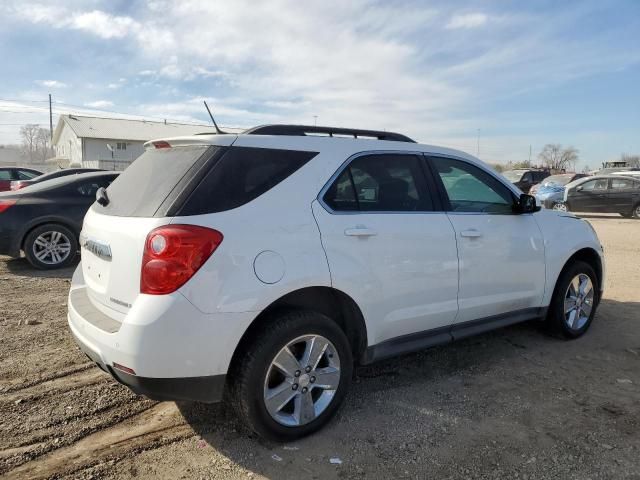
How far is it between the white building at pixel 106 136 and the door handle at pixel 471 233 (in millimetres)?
39444

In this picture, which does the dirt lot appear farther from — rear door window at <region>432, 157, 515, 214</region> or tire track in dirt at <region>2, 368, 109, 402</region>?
rear door window at <region>432, 157, 515, 214</region>

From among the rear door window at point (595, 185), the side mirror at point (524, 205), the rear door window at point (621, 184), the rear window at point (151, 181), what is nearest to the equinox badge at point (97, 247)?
the rear window at point (151, 181)

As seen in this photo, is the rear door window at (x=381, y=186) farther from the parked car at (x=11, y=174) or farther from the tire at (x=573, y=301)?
the parked car at (x=11, y=174)

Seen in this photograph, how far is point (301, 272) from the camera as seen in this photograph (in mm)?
2846

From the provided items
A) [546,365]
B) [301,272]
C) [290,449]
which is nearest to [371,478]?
[290,449]

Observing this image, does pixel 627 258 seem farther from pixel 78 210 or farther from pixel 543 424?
pixel 78 210

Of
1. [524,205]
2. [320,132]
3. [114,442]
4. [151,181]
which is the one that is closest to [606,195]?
[524,205]

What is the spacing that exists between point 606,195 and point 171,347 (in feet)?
60.6

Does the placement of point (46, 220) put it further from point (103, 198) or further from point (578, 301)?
point (578, 301)

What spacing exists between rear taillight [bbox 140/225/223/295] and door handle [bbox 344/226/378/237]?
2.83ft

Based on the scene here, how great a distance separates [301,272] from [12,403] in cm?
223

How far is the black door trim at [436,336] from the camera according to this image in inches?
132

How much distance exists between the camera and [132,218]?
9.23 feet

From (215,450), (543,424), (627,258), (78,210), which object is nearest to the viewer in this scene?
(215,450)
